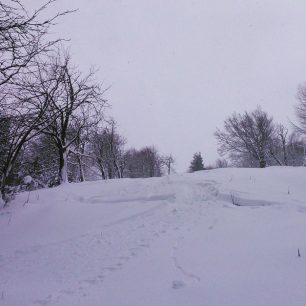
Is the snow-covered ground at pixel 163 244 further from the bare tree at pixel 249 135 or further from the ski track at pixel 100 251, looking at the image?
the bare tree at pixel 249 135

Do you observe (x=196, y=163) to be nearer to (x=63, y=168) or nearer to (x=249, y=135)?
(x=249, y=135)

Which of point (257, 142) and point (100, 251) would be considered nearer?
point (100, 251)

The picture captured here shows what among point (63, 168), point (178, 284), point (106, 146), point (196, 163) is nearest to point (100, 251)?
point (178, 284)

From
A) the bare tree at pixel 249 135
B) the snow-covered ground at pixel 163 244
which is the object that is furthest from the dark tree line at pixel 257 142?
the snow-covered ground at pixel 163 244

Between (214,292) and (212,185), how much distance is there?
166 inches

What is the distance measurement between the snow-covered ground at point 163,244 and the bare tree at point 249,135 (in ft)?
87.1

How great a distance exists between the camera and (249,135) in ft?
112

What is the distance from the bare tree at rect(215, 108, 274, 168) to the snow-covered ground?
87.1 ft

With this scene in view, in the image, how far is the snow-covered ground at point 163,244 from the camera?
3.19m

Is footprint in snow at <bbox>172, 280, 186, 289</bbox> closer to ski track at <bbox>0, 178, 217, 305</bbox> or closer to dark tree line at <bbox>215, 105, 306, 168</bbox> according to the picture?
ski track at <bbox>0, 178, 217, 305</bbox>

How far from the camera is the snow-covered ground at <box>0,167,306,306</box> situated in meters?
3.19

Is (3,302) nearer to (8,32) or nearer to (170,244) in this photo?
(170,244)

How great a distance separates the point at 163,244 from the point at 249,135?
31523 mm

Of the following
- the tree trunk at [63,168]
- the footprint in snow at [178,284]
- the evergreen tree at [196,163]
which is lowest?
the footprint in snow at [178,284]
